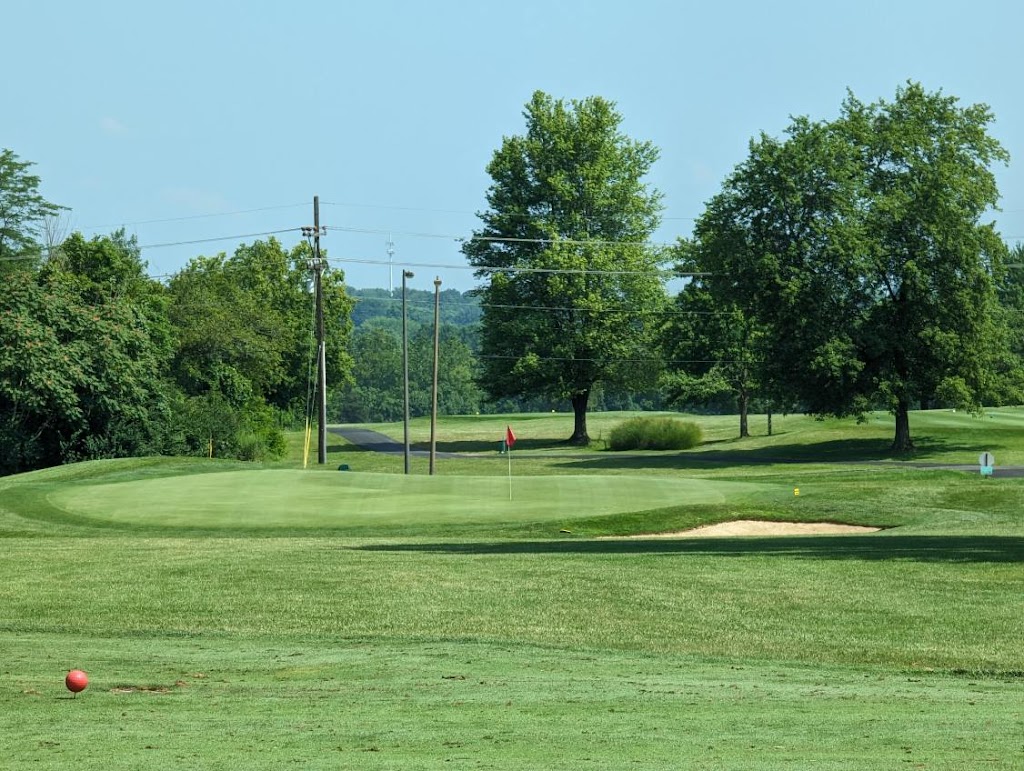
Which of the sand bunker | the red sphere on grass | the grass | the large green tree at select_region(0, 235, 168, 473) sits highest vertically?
the large green tree at select_region(0, 235, 168, 473)

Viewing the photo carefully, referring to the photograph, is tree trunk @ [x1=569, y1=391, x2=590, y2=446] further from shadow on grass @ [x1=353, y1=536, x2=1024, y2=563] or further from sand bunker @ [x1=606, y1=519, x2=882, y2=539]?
shadow on grass @ [x1=353, y1=536, x2=1024, y2=563]

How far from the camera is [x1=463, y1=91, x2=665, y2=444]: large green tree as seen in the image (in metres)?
76.9

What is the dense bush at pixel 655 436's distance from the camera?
77375 millimetres

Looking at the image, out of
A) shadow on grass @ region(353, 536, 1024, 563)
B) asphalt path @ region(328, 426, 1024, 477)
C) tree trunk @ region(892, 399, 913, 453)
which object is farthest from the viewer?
tree trunk @ region(892, 399, 913, 453)

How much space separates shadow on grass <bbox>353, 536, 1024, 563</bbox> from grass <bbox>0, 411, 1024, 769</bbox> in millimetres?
131

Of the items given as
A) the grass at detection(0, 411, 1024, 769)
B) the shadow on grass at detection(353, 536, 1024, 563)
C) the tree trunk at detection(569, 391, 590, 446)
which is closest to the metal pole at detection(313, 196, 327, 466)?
the grass at detection(0, 411, 1024, 769)

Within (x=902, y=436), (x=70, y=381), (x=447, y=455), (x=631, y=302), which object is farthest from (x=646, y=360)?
(x=70, y=381)

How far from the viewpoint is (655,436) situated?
7738 cm

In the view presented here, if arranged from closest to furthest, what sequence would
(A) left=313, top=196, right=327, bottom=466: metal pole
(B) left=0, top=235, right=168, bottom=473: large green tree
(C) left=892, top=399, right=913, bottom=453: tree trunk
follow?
(B) left=0, top=235, right=168, bottom=473: large green tree → (A) left=313, top=196, right=327, bottom=466: metal pole → (C) left=892, top=399, right=913, bottom=453: tree trunk

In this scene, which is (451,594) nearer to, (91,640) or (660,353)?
(91,640)

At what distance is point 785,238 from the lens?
5972cm

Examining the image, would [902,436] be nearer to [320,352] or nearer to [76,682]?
[320,352]

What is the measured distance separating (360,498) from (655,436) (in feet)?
150

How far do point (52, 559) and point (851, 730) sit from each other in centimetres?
1626
